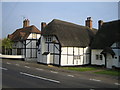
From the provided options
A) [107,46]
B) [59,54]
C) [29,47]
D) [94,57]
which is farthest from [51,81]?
[29,47]

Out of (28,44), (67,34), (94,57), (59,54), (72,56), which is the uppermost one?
(67,34)

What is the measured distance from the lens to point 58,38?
22375 mm

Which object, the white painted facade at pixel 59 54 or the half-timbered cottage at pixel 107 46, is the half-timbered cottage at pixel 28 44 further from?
the half-timbered cottage at pixel 107 46

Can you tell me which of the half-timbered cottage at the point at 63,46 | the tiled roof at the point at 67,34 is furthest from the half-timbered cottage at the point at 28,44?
the tiled roof at the point at 67,34

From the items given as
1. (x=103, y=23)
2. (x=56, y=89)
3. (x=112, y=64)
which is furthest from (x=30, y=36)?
(x=56, y=89)

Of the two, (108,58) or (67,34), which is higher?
(67,34)

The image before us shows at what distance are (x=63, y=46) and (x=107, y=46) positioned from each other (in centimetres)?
748

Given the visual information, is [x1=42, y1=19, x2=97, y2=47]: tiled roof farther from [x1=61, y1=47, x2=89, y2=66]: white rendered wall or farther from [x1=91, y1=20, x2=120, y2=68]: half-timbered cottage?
[x1=91, y1=20, x2=120, y2=68]: half-timbered cottage

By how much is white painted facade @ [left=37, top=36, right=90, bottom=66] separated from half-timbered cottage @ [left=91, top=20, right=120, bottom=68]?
210 centimetres

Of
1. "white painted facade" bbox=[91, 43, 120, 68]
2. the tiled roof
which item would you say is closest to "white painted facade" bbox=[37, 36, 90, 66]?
the tiled roof

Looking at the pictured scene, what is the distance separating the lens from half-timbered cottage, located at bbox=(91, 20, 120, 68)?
21.0 metres

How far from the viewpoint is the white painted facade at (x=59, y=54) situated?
2247 centimetres

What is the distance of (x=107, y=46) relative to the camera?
22.3m

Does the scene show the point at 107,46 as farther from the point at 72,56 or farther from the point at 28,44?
the point at 28,44
